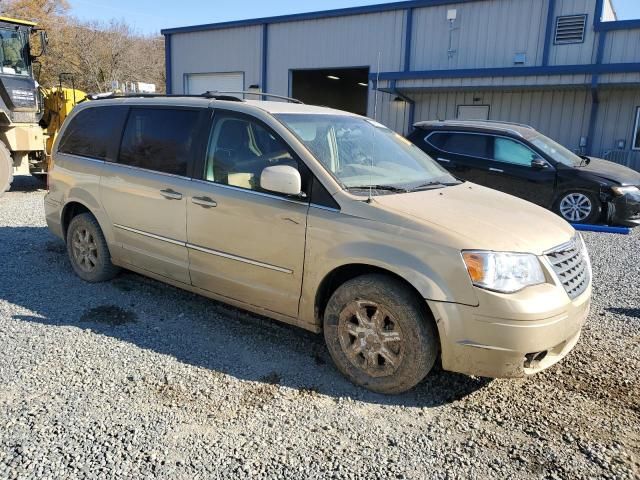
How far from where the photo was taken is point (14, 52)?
11195mm

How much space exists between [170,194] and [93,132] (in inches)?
59.7

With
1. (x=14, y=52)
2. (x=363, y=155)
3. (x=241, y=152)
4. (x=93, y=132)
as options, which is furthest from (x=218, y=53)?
(x=363, y=155)

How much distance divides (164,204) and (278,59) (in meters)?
17.8

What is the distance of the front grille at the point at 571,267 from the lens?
132 inches

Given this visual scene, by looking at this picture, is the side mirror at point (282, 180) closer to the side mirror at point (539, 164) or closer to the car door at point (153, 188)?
the car door at point (153, 188)

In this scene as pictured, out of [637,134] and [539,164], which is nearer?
[539,164]

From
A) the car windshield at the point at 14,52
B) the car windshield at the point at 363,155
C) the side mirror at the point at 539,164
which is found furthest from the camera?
the car windshield at the point at 14,52

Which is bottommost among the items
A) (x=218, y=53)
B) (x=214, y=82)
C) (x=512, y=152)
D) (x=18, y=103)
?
(x=512, y=152)

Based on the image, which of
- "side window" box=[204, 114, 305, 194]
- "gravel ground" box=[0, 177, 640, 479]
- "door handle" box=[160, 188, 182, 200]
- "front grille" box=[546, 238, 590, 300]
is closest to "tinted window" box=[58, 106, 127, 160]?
"door handle" box=[160, 188, 182, 200]

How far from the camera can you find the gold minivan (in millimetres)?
3188

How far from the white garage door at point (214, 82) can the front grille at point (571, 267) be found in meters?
20.1

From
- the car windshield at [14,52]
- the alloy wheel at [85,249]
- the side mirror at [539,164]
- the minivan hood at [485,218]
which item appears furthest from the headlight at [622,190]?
the car windshield at [14,52]

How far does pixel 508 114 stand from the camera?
16531 mm

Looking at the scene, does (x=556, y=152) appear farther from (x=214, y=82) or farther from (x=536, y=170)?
(x=214, y=82)
